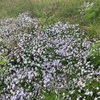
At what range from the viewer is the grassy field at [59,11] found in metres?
8.08

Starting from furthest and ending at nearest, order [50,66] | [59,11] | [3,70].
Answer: [59,11] < [3,70] < [50,66]

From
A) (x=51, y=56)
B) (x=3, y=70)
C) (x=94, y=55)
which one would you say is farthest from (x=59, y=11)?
(x=3, y=70)

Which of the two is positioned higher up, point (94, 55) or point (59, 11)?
point (59, 11)

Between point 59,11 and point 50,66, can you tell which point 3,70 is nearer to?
point 50,66

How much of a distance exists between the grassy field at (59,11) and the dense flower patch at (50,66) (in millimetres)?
411

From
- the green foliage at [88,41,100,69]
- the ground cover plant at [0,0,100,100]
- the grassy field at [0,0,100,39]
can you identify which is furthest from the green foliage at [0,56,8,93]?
the grassy field at [0,0,100,39]

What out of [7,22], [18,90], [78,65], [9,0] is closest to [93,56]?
[78,65]

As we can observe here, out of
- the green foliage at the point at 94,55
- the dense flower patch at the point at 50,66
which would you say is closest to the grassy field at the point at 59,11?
the dense flower patch at the point at 50,66

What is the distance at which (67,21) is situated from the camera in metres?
8.48

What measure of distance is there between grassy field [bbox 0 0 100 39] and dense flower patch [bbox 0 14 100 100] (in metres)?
0.41

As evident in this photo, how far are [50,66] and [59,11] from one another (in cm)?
338

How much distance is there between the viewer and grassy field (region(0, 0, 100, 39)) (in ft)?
26.5

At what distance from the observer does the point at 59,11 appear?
9258 mm

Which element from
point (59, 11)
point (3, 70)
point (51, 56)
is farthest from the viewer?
point (59, 11)
